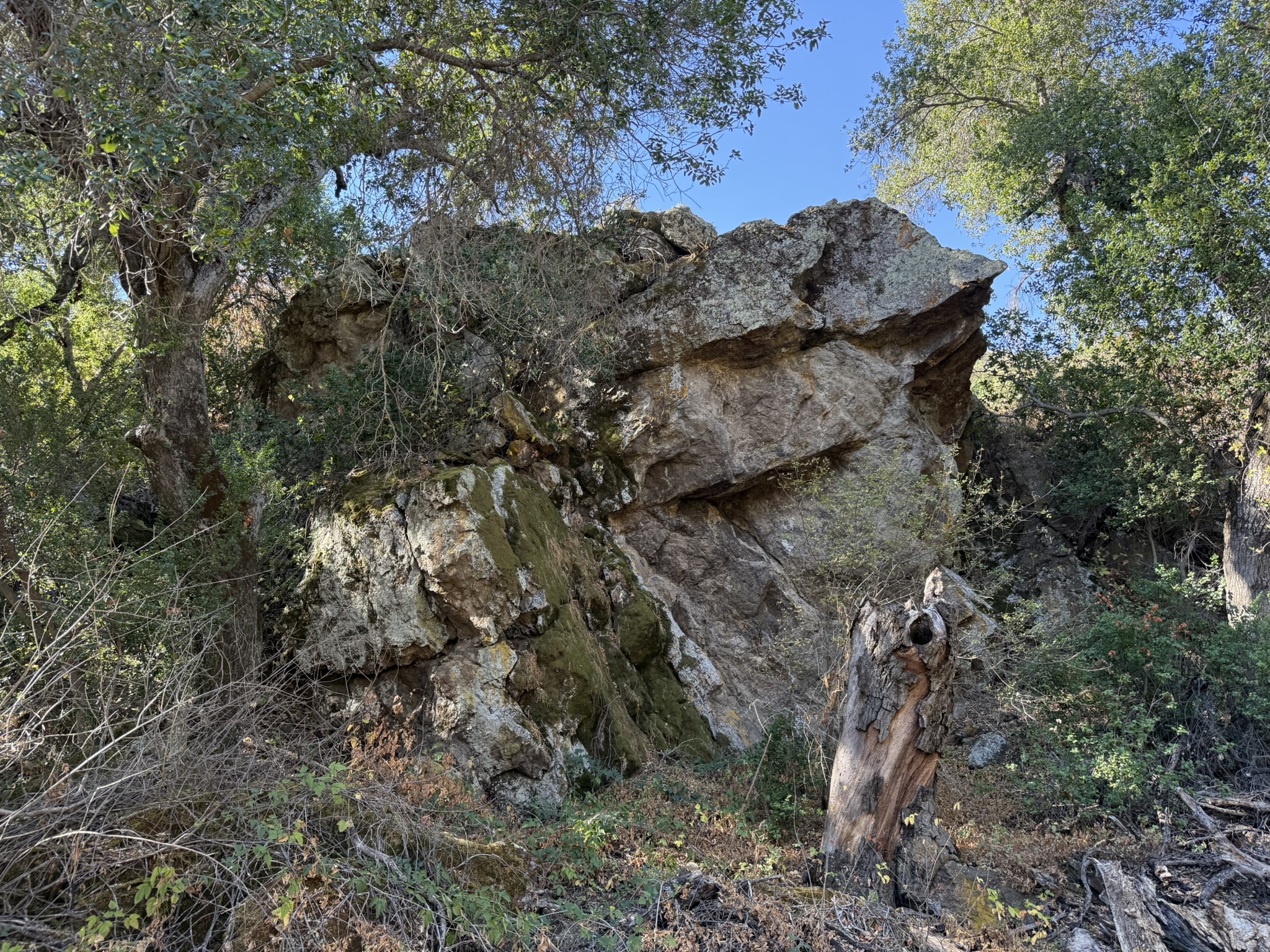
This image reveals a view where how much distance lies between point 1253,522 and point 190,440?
1191 cm

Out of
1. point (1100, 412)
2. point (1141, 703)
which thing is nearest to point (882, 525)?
point (1141, 703)

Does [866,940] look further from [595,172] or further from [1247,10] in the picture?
[1247,10]

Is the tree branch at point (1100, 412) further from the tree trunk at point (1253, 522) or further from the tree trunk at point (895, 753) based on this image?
the tree trunk at point (895, 753)

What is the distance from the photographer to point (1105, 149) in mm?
11070

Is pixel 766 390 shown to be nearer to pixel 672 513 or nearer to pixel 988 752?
pixel 672 513

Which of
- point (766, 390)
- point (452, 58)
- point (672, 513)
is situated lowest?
point (672, 513)

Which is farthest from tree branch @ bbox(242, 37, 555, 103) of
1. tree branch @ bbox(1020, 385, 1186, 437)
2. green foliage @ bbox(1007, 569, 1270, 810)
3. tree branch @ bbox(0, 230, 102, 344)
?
tree branch @ bbox(1020, 385, 1186, 437)

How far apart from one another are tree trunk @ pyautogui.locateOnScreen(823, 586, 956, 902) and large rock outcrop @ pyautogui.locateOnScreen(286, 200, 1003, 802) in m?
2.28

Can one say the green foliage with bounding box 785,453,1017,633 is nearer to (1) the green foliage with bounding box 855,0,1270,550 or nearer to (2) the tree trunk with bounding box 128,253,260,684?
(1) the green foliage with bounding box 855,0,1270,550

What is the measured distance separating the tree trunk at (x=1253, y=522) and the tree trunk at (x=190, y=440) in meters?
10.9

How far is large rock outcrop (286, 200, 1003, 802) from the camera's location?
6531 mm

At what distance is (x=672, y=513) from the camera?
964 cm

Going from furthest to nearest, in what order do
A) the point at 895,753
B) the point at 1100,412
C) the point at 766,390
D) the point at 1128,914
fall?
the point at 1100,412 → the point at 766,390 → the point at 895,753 → the point at 1128,914

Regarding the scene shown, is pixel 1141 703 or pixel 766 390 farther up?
pixel 766 390
